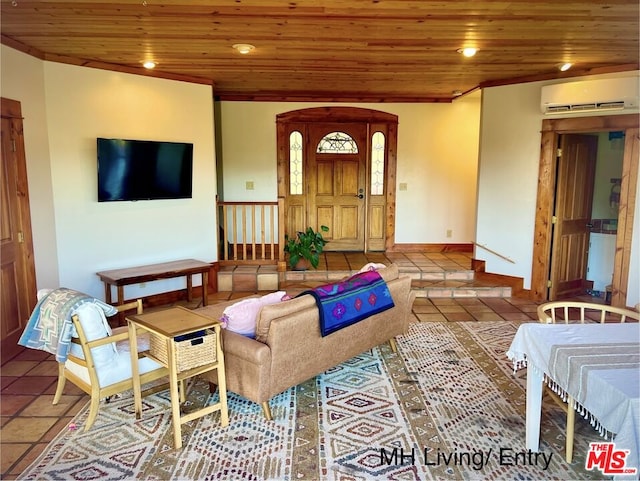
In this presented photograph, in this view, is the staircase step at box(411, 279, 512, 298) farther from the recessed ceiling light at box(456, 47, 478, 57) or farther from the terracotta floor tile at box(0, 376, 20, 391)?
the terracotta floor tile at box(0, 376, 20, 391)

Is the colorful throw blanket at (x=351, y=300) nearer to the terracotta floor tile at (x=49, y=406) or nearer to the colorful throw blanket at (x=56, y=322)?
the colorful throw blanket at (x=56, y=322)

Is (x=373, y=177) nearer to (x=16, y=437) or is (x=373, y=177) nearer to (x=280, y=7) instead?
(x=280, y=7)

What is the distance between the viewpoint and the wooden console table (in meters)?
4.57

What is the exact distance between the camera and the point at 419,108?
720cm

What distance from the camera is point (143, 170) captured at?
16.4 ft

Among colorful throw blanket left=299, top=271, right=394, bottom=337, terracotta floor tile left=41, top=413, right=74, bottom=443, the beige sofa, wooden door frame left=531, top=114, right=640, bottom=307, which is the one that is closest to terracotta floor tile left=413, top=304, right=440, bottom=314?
wooden door frame left=531, top=114, right=640, bottom=307

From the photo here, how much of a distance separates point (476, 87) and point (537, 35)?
243cm

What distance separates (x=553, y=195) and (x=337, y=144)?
3.30 meters

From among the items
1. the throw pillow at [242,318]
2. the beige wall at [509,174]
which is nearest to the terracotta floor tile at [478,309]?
the beige wall at [509,174]

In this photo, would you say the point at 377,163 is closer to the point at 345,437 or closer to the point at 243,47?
the point at 243,47

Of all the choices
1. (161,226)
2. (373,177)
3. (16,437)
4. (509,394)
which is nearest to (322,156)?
(373,177)

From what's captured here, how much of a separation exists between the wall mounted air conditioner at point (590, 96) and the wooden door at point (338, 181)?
9.41 ft

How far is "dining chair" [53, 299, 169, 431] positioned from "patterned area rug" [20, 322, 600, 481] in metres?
0.23

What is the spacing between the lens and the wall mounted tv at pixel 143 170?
15.4 ft
